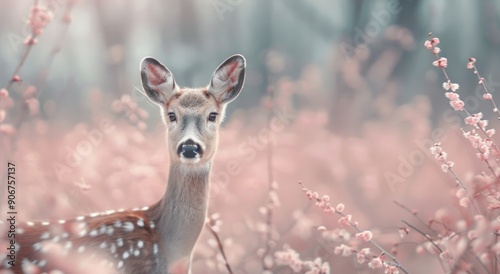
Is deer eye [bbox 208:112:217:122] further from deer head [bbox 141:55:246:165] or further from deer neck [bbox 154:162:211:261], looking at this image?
deer neck [bbox 154:162:211:261]

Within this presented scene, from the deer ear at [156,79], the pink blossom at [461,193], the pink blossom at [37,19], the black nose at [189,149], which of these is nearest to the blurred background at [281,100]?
the deer ear at [156,79]

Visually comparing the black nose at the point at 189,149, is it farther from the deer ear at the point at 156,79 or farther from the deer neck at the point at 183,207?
the deer ear at the point at 156,79

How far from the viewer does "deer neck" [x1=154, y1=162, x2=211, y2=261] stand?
246cm

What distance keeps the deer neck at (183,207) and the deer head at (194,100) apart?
51 millimetres

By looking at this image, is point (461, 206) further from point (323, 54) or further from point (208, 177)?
point (323, 54)

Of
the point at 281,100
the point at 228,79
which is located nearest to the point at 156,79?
the point at 228,79

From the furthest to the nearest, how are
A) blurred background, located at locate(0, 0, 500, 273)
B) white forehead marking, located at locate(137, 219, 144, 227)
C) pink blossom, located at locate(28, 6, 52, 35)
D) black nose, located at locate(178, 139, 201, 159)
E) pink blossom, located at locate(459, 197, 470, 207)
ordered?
blurred background, located at locate(0, 0, 500, 273) → white forehead marking, located at locate(137, 219, 144, 227) → black nose, located at locate(178, 139, 201, 159) → pink blossom, located at locate(28, 6, 52, 35) → pink blossom, located at locate(459, 197, 470, 207)

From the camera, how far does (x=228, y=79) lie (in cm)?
256

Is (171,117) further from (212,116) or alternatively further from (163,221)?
(163,221)

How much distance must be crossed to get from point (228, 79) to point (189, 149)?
1.32 ft

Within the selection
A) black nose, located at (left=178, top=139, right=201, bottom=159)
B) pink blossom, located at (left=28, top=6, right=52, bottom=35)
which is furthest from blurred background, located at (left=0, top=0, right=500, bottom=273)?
pink blossom, located at (left=28, top=6, right=52, bottom=35)

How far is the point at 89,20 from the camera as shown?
414cm

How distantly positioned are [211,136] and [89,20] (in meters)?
2.01

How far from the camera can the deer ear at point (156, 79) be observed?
2531 mm
